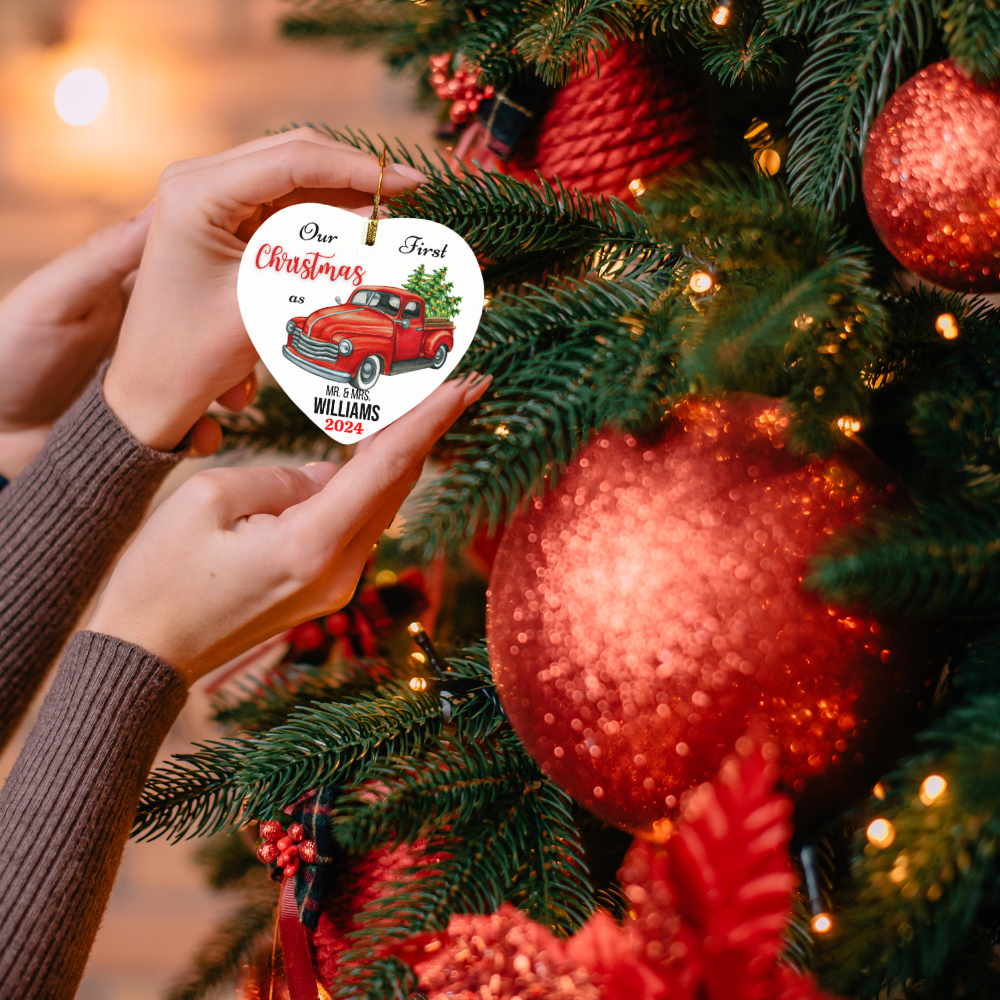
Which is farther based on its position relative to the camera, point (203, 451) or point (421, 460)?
point (203, 451)

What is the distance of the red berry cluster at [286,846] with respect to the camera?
0.49 meters

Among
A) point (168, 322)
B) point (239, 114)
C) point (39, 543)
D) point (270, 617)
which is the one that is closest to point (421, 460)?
point (270, 617)

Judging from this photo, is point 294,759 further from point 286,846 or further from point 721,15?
point 721,15

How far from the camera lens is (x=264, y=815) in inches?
19.9

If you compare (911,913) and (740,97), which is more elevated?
(740,97)

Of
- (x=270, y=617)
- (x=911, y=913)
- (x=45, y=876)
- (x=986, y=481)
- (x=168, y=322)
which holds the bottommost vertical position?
(x=45, y=876)

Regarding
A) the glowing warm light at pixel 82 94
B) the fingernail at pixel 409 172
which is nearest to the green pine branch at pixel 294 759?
the fingernail at pixel 409 172

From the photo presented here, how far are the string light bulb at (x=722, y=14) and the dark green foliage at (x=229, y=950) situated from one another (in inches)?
30.2

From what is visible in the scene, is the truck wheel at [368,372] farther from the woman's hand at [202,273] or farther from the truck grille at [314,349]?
the woman's hand at [202,273]

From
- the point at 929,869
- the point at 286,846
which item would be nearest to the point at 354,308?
the point at 286,846

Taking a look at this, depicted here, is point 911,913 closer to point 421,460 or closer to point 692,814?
point 692,814

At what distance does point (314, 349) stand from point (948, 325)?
429 millimetres

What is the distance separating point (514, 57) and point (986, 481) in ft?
1.43

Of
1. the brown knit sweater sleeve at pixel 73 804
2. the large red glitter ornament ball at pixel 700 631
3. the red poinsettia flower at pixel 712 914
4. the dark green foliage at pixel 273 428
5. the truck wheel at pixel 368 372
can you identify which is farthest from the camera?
the dark green foliage at pixel 273 428
